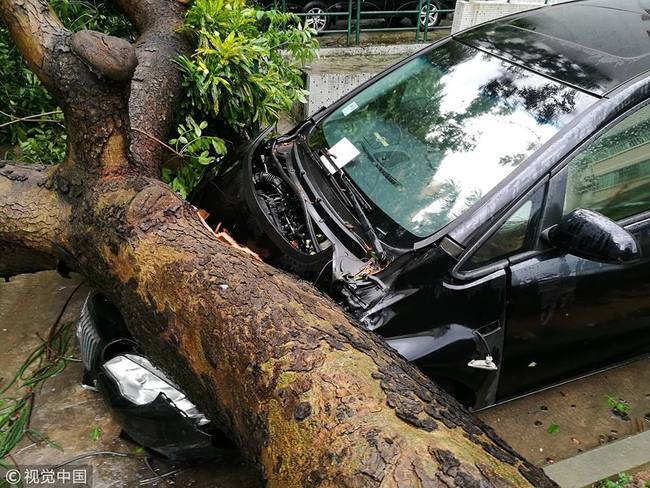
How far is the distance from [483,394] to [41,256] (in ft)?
7.30

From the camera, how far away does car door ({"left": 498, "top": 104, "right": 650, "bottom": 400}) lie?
233cm

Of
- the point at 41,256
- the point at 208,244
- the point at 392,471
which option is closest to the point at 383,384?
the point at 392,471

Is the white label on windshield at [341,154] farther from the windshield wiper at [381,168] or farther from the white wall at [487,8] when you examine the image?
the white wall at [487,8]

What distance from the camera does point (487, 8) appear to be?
6289mm

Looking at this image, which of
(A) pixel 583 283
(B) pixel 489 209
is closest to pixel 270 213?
(B) pixel 489 209

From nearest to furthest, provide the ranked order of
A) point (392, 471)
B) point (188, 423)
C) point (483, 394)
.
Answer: point (392, 471) → point (188, 423) → point (483, 394)

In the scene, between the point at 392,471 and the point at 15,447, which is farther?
the point at 15,447

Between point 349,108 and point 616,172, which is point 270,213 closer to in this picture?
point 349,108

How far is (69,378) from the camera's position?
2990mm

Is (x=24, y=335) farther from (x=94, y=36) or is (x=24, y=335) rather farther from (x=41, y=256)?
(x=94, y=36)

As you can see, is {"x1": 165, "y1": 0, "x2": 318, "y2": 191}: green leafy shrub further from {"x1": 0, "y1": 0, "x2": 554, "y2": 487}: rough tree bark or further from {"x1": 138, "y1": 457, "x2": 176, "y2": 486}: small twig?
{"x1": 138, "y1": 457, "x2": 176, "y2": 486}: small twig

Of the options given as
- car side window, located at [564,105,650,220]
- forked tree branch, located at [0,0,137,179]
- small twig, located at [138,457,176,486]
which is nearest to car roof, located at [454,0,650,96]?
car side window, located at [564,105,650,220]

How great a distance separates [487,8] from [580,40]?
3.93 meters

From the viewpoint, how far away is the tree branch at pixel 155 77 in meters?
2.84
